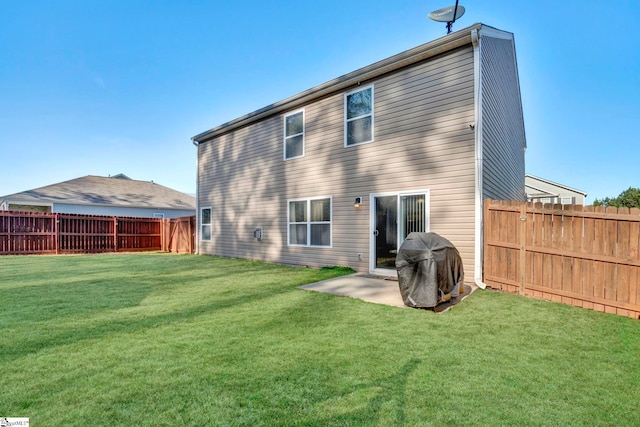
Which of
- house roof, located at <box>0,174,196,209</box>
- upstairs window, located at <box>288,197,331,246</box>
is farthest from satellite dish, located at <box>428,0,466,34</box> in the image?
house roof, located at <box>0,174,196,209</box>

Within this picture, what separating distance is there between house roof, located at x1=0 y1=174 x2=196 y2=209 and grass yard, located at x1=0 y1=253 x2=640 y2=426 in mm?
16848

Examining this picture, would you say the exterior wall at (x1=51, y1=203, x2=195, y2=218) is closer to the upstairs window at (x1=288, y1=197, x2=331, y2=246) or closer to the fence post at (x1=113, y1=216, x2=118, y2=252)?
the fence post at (x1=113, y1=216, x2=118, y2=252)

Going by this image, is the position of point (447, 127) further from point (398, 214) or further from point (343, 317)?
point (343, 317)

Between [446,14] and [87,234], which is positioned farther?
[87,234]

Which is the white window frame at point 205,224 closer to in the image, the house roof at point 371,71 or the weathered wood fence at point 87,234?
the weathered wood fence at point 87,234

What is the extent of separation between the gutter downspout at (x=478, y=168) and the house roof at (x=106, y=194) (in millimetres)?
20920

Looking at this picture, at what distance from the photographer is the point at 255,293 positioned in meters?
5.70

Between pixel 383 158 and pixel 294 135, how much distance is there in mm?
3253

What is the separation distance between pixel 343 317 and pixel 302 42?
12.3 metres

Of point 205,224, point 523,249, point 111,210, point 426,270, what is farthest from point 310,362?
point 111,210

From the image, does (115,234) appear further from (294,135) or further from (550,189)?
(550,189)

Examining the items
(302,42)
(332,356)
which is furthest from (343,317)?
(302,42)

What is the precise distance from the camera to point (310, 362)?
2.87m

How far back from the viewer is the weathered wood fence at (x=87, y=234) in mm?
12836
